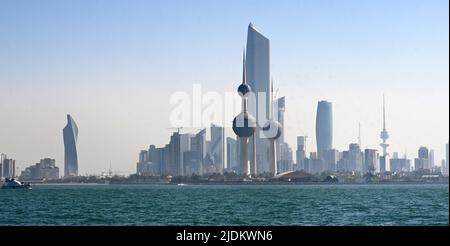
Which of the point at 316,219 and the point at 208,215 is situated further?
the point at 208,215
